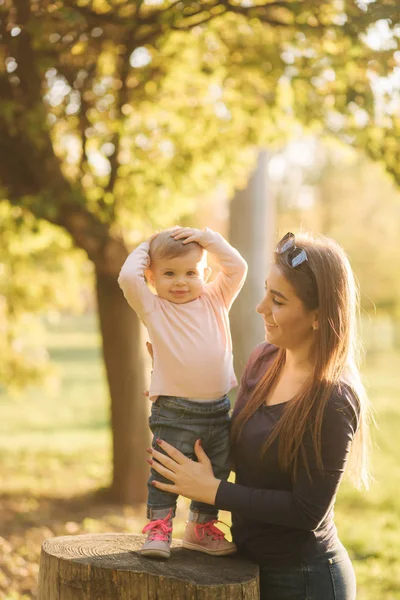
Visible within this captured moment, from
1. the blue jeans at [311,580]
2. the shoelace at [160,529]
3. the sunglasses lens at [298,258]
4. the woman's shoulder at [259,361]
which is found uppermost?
the sunglasses lens at [298,258]

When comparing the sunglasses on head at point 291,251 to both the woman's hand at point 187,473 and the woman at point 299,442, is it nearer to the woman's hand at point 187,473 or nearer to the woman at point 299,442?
the woman at point 299,442

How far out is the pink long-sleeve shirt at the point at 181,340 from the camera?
2.89 m

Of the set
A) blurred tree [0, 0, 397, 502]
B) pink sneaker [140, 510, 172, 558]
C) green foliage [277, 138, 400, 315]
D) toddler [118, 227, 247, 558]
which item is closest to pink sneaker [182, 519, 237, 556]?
toddler [118, 227, 247, 558]

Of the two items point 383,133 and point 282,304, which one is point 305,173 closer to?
point 383,133

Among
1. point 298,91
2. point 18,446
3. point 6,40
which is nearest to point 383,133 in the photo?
point 298,91

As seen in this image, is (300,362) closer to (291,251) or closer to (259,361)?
(259,361)

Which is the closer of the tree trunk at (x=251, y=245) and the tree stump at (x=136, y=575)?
the tree stump at (x=136, y=575)

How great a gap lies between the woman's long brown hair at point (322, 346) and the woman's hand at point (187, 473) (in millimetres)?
240

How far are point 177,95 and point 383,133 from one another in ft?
7.99

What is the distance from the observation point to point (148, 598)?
2686 millimetres

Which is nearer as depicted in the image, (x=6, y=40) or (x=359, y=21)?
(x=359, y=21)

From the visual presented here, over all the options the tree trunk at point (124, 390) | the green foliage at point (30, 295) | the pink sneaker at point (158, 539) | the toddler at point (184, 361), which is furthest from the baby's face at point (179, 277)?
the green foliage at point (30, 295)

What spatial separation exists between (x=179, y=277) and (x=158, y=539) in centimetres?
96

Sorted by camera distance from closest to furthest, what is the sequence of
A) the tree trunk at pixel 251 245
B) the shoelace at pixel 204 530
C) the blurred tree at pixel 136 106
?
1. the shoelace at pixel 204 530
2. the blurred tree at pixel 136 106
3. the tree trunk at pixel 251 245
